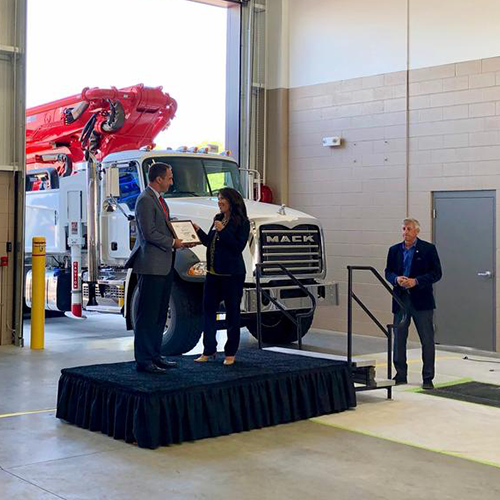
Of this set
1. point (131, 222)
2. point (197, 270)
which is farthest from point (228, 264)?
point (131, 222)

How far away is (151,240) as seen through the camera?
7.00m

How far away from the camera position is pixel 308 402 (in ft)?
24.0

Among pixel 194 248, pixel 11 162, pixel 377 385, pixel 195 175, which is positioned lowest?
pixel 377 385

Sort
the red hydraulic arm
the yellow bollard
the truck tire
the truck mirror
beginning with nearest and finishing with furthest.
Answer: the truck tire → the truck mirror → the yellow bollard → the red hydraulic arm

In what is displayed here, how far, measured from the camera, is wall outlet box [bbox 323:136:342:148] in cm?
1383

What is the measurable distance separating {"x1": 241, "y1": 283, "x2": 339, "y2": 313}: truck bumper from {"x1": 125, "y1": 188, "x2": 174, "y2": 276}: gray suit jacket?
10.4 ft

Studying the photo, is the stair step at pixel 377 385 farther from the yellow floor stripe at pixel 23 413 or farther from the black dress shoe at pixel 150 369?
the yellow floor stripe at pixel 23 413

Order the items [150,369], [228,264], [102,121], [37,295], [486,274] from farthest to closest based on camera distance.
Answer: [102,121]
[486,274]
[37,295]
[228,264]
[150,369]

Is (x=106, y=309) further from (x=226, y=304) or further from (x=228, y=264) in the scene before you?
(x=228, y=264)

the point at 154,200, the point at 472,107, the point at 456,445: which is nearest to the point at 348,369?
the point at 456,445

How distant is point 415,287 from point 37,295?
208 inches

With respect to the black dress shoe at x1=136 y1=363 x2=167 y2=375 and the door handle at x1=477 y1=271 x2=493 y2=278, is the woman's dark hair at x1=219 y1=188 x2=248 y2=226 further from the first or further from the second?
the door handle at x1=477 y1=271 x2=493 y2=278

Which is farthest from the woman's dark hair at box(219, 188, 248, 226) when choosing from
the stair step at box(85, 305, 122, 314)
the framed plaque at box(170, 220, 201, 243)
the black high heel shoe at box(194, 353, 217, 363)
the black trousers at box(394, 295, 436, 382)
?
the stair step at box(85, 305, 122, 314)

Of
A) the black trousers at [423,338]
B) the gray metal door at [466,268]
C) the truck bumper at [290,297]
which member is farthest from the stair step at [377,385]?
the gray metal door at [466,268]
